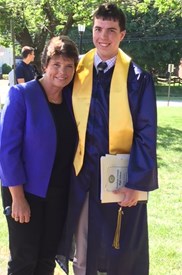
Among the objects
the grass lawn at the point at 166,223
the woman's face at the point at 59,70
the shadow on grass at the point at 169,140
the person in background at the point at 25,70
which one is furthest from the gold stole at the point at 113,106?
the person in background at the point at 25,70

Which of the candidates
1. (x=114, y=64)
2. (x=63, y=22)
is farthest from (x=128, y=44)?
(x=114, y=64)

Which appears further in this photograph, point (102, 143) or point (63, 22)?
point (63, 22)

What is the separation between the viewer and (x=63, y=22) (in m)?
12.6

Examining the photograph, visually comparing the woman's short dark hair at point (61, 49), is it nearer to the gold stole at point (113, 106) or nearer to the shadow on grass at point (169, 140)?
the gold stole at point (113, 106)

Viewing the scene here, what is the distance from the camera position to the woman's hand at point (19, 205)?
2477mm

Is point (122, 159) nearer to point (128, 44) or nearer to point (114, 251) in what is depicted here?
point (114, 251)

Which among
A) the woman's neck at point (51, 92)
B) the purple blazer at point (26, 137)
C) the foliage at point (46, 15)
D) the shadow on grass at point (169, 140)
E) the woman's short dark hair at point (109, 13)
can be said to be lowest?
the shadow on grass at point (169, 140)

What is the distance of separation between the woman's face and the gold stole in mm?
104

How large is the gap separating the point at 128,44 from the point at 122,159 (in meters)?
30.9

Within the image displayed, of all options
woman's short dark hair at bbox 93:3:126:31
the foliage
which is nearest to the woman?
woman's short dark hair at bbox 93:3:126:31

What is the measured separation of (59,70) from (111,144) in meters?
0.53

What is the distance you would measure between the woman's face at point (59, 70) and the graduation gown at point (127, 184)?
0.17 meters

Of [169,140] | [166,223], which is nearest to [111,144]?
[166,223]

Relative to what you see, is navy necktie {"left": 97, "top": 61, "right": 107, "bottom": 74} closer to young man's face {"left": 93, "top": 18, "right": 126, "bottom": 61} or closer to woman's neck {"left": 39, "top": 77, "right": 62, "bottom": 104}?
young man's face {"left": 93, "top": 18, "right": 126, "bottom": 61}
